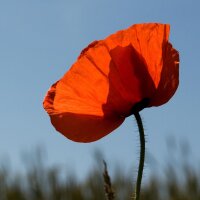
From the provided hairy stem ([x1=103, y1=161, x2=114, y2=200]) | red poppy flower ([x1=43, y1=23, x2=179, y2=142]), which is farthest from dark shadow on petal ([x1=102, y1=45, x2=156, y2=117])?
hairy stem ([x1=103, y1=161, x2=114, y2=200])

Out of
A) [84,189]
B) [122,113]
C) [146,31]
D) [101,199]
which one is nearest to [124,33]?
[146,31]

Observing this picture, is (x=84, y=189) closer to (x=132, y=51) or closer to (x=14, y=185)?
(x=14, y=185)

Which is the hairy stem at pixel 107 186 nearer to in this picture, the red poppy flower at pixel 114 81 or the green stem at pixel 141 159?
the green stem at pixel 141 159

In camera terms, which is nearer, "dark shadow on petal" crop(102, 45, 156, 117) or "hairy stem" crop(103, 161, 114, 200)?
"hairy stem" crop(103, 161, 114, 200)

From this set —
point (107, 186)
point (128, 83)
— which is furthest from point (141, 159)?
point (128, 83)

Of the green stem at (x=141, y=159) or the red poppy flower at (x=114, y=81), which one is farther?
the red poppy flower at (x=114, y=81)

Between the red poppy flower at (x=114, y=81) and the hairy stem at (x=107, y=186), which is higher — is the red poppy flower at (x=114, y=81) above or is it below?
above

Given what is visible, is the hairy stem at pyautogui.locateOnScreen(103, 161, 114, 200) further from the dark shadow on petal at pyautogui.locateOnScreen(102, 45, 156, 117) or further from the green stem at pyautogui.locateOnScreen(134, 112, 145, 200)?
the dark shadow on petal at pyautogui.locateOnScreen(102, 45, 156, 117)

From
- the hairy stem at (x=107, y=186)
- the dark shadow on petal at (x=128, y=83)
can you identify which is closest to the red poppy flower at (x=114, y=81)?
the dark shadow on petal at (x=128, y=83)
